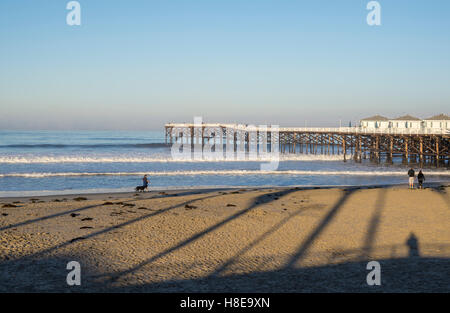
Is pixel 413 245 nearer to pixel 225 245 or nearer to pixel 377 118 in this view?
pixel 225 245

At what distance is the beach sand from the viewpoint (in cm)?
612

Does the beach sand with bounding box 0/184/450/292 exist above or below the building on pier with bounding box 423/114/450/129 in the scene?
below

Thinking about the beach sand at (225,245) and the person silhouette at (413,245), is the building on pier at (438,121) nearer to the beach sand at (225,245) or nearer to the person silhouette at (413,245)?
the beach sand at (225,245)

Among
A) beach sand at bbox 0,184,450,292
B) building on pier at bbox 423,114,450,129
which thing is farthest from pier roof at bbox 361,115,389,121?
beach sand at bbox 0,184,450,292

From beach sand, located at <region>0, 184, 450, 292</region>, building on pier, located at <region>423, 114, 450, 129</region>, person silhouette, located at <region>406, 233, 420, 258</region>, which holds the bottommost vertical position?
person silhouette, located at <region>406, 233, 420, 258</region>

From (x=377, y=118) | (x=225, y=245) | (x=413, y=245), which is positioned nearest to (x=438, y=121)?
(x=377, y=118)

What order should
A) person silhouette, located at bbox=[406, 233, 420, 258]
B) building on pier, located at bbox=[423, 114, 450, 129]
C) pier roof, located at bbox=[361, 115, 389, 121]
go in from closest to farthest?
person silhouette, located at bbox=[406, 233, 420, 258], building on pier, located at bbox=[423, 114, 450, 129], pier roof, located at bbox=[361, 115, 389, 121]

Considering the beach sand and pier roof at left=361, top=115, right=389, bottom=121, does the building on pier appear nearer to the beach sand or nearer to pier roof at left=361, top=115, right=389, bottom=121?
pier roof at left=361, top=115, right=389, bottom=121

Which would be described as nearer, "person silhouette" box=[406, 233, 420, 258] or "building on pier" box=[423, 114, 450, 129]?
"person silhouette" box=[406, 233, 420, 258]

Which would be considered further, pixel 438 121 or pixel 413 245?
pixel 438 121

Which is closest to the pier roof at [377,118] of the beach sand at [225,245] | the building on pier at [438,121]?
the building on pier at [438,121]

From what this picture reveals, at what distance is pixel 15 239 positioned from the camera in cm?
852

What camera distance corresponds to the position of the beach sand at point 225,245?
6121mm

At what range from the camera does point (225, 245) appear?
27.9 ft
